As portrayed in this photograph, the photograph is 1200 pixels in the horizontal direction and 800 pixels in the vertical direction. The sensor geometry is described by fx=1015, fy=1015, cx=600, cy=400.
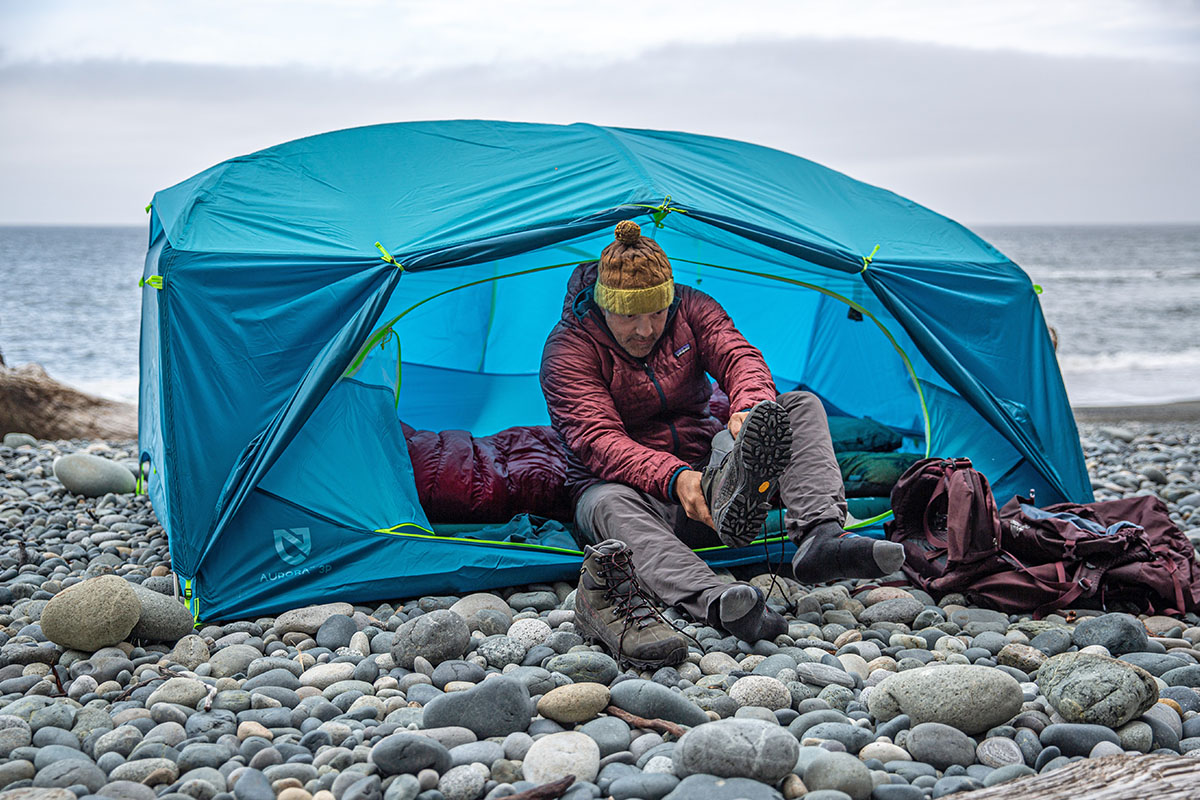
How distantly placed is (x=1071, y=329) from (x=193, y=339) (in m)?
18.4

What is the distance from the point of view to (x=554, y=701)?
2588 millimetres

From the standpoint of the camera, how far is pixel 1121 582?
3496 millimetres

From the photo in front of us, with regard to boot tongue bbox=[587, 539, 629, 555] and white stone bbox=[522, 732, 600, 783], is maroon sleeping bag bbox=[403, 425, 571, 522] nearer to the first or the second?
boot tongue bbox=[587, 539, 629, 555]

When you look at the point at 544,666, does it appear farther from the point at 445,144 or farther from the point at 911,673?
the point at 445,144

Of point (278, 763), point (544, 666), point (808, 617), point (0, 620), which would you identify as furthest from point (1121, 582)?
point (0, 620)

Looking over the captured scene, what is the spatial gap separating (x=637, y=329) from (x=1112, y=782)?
221cm

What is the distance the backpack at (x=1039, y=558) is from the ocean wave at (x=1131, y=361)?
1194 centimetres

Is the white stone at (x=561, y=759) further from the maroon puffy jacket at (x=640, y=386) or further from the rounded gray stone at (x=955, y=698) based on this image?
the maroon puffy jacket at (x=640, y=386)

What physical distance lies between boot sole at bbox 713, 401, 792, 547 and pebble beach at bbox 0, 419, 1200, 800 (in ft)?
1.24

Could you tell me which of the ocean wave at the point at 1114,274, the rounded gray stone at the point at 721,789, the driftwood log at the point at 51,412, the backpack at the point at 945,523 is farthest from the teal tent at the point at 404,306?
the ocean wave at the point at 1114,274

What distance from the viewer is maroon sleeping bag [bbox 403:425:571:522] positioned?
170 inches

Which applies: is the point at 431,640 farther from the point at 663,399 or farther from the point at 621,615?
the point at 663,399

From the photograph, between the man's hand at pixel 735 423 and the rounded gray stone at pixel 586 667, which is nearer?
the rounded gray stone at pixel 586 667

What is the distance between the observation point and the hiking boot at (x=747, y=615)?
301cm
